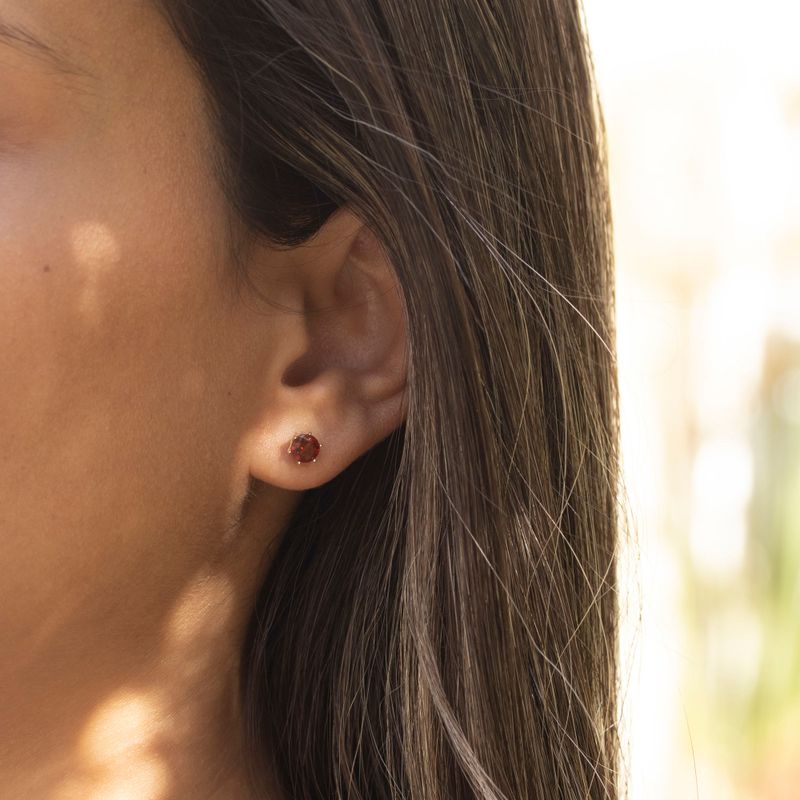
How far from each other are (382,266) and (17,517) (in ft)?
1.58

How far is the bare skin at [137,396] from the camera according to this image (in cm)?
123

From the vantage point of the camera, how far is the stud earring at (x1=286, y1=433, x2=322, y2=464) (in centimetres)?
139

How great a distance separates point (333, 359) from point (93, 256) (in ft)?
1.01

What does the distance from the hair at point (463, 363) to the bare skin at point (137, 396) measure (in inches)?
2.3

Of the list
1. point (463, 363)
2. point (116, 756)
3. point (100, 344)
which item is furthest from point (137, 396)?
point (116, 756)

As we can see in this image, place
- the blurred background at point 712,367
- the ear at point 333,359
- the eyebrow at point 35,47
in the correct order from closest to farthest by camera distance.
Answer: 1. the eyebrow at point 35,47
2. the ear at point 333,359
3. the blurred background at point 712,367

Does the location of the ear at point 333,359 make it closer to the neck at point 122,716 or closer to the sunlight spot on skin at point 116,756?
the neck at point 122,716

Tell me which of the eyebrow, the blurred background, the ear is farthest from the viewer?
the blurred background

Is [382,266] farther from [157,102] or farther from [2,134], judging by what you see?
[2,134]

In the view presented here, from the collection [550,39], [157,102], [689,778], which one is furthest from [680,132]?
[157,102]

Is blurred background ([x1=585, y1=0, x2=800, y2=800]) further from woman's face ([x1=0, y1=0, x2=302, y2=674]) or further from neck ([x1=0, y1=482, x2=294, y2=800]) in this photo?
woman's face ([x1=0, y1=0, x2=302, y2=674])

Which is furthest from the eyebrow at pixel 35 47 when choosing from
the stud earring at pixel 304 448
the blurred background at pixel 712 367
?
the blurred background at pixel 712 367

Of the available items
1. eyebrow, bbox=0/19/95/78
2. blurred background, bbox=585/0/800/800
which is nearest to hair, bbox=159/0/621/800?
eyebrow, bbox=0/19/95/78

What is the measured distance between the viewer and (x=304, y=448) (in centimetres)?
139
